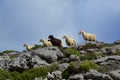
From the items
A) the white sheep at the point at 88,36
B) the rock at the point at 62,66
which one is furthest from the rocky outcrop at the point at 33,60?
the white sheep at the point at 88,36

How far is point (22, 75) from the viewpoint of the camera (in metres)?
39.7

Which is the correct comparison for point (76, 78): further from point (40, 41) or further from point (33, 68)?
point (40, 41)

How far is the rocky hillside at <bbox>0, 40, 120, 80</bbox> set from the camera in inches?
1385

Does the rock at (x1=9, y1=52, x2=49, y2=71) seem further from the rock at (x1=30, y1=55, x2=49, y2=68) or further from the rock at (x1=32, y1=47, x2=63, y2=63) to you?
the rock at (x1=32, y1=47, x2=63, y2=63)

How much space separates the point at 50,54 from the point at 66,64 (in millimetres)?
4325

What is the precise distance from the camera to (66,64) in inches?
1561

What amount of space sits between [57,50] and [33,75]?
235 inches

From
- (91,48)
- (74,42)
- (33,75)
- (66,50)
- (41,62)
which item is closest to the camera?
(33,75)

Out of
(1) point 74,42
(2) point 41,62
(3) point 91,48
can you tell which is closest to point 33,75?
(2) point 41,62

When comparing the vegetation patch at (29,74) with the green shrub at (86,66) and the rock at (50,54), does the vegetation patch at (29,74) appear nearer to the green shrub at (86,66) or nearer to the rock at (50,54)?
the rock at (50,54)

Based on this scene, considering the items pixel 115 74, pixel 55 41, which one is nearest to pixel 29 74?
pixel 115 74

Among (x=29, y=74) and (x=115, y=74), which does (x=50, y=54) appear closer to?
(x=29, y=74)

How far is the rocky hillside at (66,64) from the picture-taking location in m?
35.2

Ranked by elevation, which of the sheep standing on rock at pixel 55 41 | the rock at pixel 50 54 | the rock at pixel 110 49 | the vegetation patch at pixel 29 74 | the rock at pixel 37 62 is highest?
the sheep standing on rock at pixel 55 41
